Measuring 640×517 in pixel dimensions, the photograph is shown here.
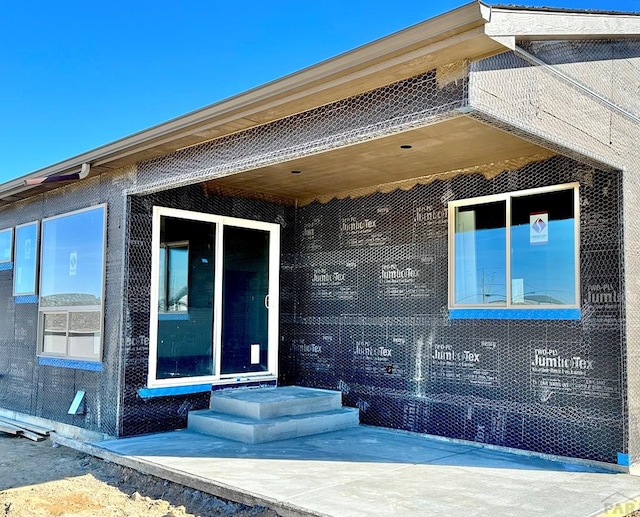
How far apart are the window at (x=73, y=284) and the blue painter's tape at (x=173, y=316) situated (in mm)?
616

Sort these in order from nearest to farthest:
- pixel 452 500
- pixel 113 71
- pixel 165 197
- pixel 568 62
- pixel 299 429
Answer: pixel 452 500
pixel 568 62
pixel 299 429
pixel 165 197
pixel 113 71

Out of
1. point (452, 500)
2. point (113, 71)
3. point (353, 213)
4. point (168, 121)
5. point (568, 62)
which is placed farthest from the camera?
point (113, 71)

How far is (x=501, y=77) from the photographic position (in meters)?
3.68

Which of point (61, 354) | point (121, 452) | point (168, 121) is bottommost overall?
point (121, 452)

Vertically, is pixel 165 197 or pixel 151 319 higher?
pixel 165 197

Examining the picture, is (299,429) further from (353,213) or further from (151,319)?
(353,213)

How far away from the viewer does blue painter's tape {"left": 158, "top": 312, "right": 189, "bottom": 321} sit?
21.1 feet

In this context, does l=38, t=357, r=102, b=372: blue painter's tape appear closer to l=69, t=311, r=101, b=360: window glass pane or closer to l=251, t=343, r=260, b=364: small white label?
l=69, t=311, r=101, b=360: window glass pane

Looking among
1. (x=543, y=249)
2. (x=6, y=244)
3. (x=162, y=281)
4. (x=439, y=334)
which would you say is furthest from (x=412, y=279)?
(x=6, y=244)

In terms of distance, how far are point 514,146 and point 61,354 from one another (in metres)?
5.45

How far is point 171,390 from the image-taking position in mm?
6324

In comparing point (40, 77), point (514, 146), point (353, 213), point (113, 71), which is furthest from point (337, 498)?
point (40, 77)

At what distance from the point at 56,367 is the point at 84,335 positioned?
76cm

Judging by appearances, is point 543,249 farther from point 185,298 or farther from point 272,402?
point 185,298
